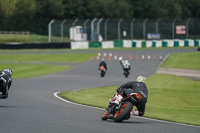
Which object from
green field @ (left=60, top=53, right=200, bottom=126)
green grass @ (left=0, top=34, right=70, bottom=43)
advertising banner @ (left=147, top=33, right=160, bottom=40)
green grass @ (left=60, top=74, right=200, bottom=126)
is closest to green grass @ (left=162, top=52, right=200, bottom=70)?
green field @ (left=60, top=53, right=200, bottom=126)

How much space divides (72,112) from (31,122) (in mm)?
2442

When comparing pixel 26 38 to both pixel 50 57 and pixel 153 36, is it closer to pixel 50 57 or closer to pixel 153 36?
pixel 50 57

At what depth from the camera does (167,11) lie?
9281 centimetres

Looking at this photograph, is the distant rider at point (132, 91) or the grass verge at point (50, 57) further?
the grass verge at point (50, 57)

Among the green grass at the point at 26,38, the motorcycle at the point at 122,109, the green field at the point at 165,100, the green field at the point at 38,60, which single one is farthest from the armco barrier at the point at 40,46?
the motorcycle at the point at 122,109

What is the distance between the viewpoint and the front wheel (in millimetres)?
10633

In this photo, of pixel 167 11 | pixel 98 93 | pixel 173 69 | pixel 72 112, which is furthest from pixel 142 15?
pixel 72 112

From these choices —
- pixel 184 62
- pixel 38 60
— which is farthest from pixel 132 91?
pixel 38 60

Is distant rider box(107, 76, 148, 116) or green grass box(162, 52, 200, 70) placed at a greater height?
distant rider box(107, 76, 148, 116)

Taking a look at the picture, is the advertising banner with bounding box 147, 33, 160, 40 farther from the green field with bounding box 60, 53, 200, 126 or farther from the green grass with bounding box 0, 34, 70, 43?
the green field with bounding box 60, 53, 200, 126

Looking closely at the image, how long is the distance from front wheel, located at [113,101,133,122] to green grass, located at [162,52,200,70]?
27.2 m

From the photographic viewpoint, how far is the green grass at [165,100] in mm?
12750

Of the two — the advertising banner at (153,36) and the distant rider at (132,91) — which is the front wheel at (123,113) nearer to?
the distant rider at (132,91)

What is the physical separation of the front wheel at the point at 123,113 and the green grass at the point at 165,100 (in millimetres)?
1491
